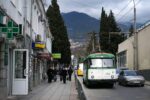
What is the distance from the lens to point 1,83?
18625 mm

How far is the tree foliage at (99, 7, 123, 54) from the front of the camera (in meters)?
99.6

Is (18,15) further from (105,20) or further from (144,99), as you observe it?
(105,20)

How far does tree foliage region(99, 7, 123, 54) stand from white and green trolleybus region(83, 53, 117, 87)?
63.5 meters

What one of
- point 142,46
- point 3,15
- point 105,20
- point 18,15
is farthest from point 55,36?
point 3,15

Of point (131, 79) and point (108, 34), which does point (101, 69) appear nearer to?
point (131, 79)

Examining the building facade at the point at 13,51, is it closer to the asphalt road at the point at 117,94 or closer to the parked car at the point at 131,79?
the asphalt road at the point at 117,94

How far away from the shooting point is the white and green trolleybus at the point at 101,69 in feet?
110

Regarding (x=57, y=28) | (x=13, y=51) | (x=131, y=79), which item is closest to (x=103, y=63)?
(x=131, y=79)

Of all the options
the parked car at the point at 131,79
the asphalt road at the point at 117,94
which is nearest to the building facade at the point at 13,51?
the asphalt road at the point at 117,94

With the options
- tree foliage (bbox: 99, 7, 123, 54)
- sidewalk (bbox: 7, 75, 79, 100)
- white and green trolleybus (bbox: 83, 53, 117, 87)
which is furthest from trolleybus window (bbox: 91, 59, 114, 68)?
tree foliage (bbox: 99, 7, 123, 54)

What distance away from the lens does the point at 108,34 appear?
9956 cm

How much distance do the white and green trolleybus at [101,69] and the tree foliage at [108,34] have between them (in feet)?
208

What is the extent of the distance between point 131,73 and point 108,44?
65004 mm

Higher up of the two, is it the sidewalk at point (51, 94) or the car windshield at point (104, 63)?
the car windshield at point (104, 63)
